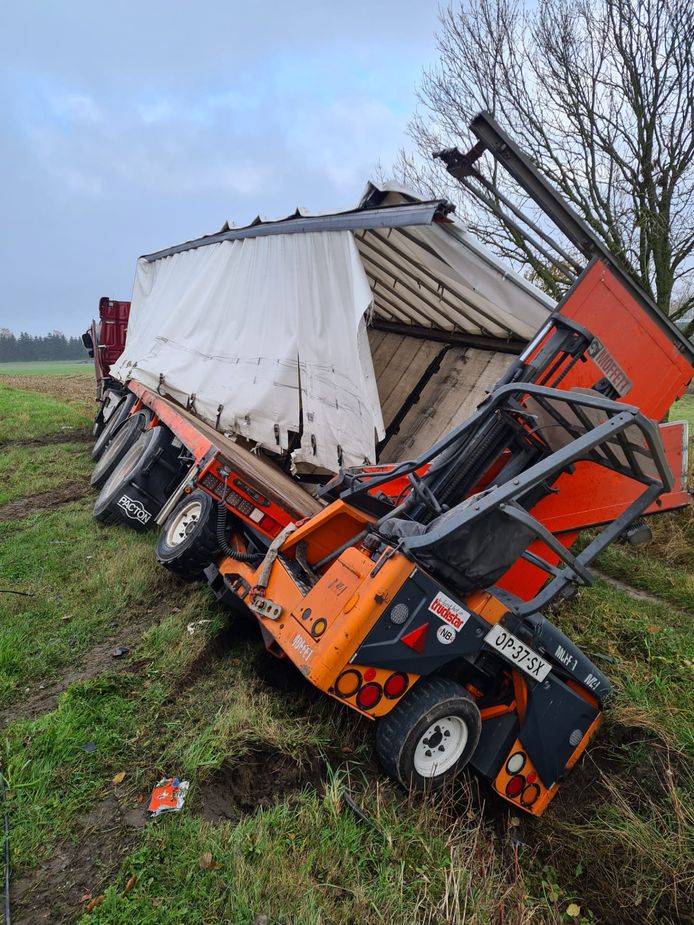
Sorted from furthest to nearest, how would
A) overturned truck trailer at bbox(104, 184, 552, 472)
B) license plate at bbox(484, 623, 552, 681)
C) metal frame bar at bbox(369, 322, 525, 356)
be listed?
1. metal frame bar at bbox(369, 322, 525, 356)
2. overturned truck trailer at bbox(104, 184, 552, 472)
3. license plate at bbox(484, 623, 552, 681)

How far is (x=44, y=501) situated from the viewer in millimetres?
7070

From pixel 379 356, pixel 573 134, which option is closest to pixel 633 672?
pixel 379 356

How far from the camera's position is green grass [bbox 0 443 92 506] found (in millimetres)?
7574

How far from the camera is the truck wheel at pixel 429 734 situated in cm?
283

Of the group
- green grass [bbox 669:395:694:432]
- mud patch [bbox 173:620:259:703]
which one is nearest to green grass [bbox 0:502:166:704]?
mud patch [bbox 173:620:259:703]

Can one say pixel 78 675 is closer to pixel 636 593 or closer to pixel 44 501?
pixel 44 501

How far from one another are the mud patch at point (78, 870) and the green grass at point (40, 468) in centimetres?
538

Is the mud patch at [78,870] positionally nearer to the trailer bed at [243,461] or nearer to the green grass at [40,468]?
the trailer bed at [243,461]

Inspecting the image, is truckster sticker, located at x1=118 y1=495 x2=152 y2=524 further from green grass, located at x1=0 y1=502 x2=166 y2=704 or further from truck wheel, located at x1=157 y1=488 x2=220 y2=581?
truck wheel, located at x1=157 y1=488 x2=220 y2=581

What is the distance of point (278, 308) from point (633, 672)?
389 centimetres

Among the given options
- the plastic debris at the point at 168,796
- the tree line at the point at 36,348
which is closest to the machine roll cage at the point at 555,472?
the plastic debris at the point at 168,796

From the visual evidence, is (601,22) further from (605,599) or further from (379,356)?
(605,599)

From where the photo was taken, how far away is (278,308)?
17.0 ft

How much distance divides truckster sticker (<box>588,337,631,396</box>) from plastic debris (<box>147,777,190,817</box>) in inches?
125
